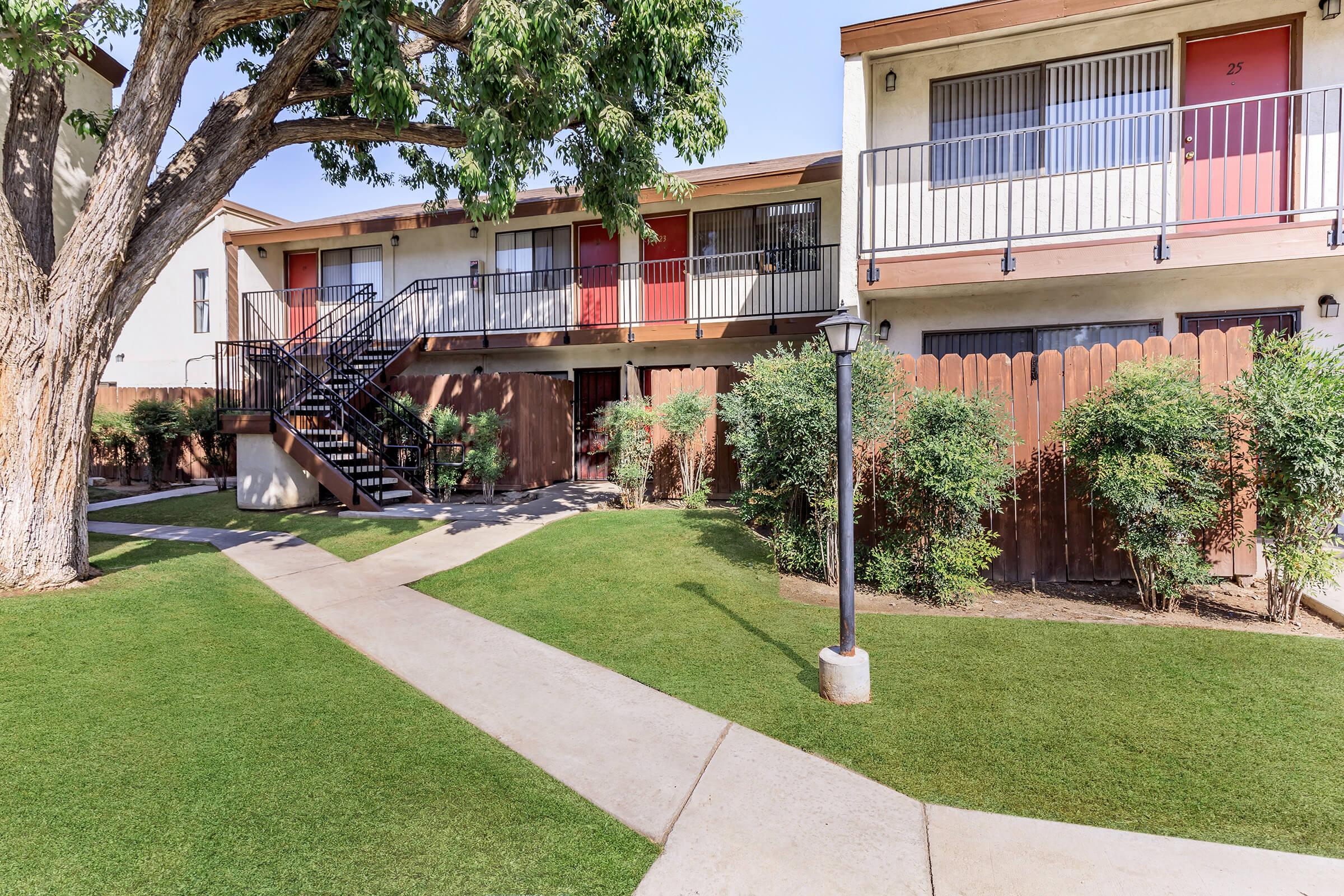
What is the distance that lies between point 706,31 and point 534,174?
3.07 meters

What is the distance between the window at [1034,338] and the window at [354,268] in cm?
1393

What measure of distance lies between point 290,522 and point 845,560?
29.6 ft

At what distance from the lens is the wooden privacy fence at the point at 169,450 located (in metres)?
15.1

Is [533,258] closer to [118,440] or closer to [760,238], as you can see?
[760,238]

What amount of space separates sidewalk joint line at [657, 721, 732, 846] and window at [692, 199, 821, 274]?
1071 cm

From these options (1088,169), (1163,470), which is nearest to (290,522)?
(1163,470)

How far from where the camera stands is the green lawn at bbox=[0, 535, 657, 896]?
7.95ft

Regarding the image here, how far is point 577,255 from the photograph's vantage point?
1534 centimetres

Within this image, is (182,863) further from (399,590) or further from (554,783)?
(399,590)

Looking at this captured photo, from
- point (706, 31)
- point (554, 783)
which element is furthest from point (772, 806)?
point (706, 31)

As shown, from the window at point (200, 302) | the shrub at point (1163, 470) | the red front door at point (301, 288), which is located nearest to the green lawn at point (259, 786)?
the shrub at point (1163, 470)

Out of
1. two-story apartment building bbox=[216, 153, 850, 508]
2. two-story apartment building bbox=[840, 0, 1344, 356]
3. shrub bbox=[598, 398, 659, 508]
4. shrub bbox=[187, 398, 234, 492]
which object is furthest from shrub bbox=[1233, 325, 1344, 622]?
shrub bbox=[187, 398, 234, 492]

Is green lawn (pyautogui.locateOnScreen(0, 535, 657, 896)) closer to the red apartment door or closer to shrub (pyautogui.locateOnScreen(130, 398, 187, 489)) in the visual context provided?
the red apartment door

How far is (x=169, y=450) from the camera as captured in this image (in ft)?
47.5
